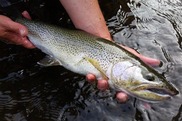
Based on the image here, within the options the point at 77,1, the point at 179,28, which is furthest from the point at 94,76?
the point at 179,28

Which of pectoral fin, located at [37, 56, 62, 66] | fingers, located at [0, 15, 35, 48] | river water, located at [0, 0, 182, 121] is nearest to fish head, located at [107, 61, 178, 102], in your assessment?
river water, located at [0, 0, 182, 121]

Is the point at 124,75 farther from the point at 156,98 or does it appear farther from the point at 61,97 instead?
the point at 61,97

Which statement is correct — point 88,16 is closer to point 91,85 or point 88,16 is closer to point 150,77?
point 91,85

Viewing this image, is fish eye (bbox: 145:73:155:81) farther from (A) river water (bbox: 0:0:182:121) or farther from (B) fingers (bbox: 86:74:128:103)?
(A) river water (bbox: 0:0:182:121)

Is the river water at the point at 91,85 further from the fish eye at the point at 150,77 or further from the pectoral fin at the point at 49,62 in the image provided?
the fish eye at the point at 150,77

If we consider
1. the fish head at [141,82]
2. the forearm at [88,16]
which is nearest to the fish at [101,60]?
the fish head at [141,82]

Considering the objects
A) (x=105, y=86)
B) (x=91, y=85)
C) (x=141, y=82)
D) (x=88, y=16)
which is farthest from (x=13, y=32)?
(x=141, y=82)

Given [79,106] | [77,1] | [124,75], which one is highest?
[77,1]
